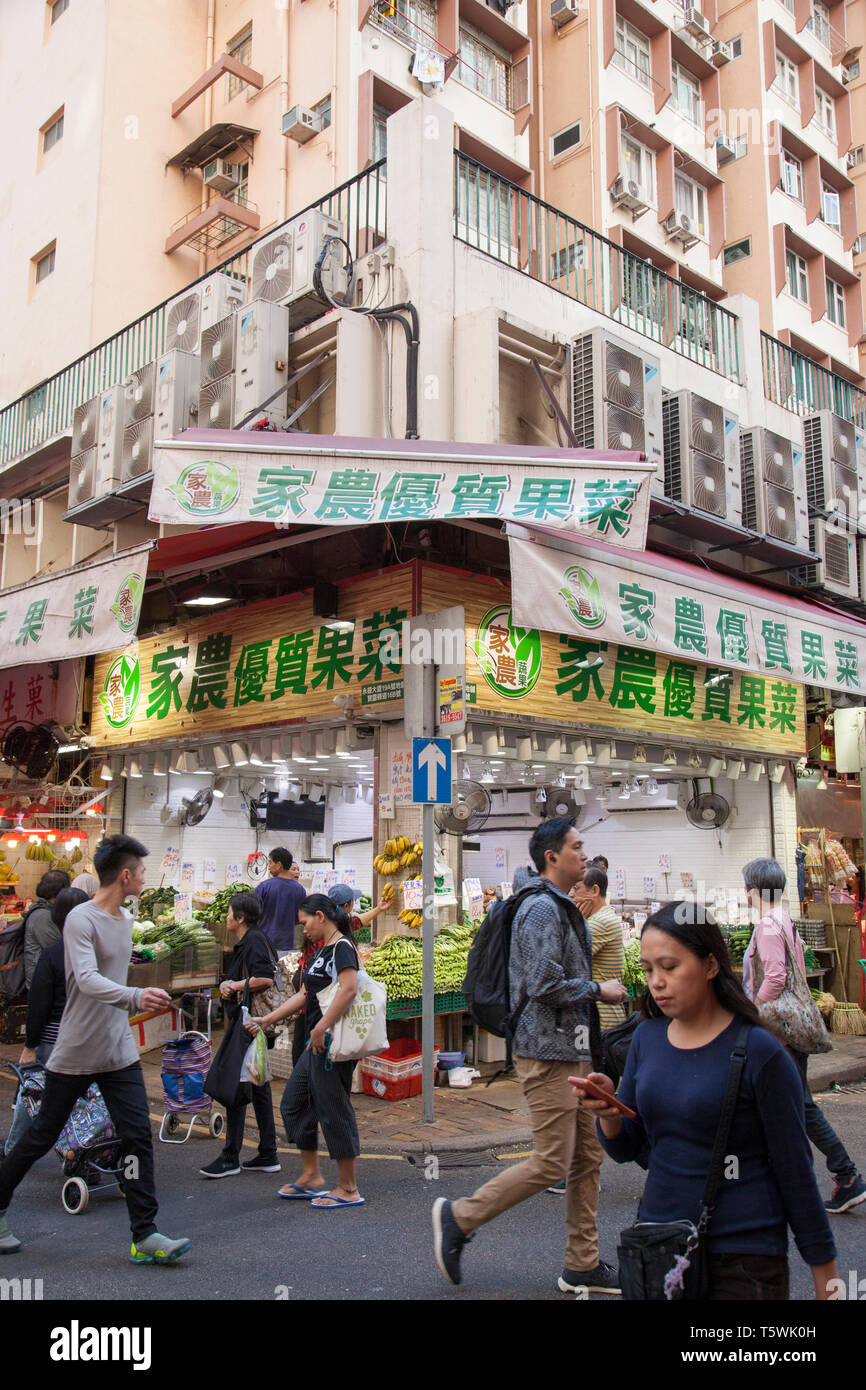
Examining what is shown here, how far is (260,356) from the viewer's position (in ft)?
32.2

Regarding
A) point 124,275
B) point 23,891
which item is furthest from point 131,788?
point 124,275

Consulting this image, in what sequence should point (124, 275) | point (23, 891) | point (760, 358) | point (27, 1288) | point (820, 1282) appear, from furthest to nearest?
point (124, 275) < point (23, 891) < point (760, 358) < point (27, 1288) < point (820, 1282)

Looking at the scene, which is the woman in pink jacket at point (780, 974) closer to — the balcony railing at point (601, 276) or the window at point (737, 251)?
the balcony railing at point (601, 276)

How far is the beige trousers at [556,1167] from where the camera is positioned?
13.6 feet

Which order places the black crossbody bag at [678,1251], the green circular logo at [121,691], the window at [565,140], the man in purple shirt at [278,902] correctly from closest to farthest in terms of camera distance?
the black crossbody bag at [678,1251], the man in purple shirt at [278,902], the green circular logo at [121,691], the window at [565,140]

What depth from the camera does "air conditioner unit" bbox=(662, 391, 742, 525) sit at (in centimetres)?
1111

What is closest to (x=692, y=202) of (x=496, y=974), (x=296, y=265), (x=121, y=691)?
(x=296, y=265)

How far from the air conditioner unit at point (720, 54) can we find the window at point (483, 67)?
642cm

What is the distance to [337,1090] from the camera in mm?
5484

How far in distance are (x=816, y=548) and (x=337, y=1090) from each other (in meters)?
10.3

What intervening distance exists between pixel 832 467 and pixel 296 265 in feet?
25.7

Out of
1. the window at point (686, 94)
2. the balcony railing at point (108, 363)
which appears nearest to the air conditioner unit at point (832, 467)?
the balcony railing at point (108, 363)

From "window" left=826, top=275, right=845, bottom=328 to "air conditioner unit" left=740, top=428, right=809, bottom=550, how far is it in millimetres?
14434
